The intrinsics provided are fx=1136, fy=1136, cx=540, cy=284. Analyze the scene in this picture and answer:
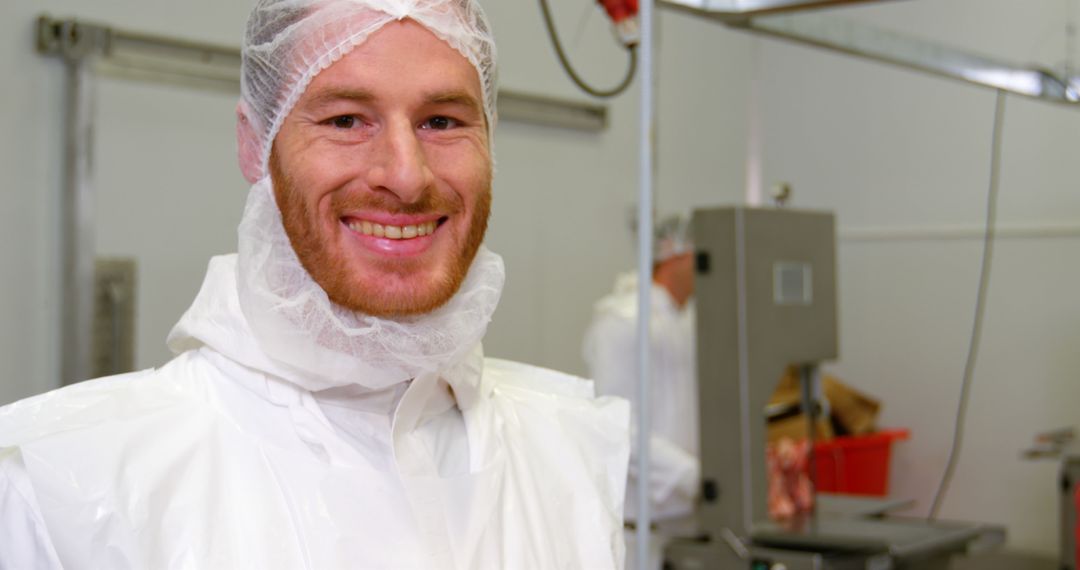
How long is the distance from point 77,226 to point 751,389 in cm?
122

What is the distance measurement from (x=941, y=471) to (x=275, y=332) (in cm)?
288

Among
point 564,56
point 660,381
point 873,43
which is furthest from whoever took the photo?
point 660,381

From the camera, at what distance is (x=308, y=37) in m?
0.91

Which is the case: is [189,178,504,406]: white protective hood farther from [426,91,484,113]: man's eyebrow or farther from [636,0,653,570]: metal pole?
[636,0,653,570]: metal pole

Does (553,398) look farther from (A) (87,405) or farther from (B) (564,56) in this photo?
(B) (564,56)

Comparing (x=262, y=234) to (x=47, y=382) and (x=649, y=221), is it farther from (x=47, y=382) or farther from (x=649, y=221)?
(x=47, y=382)

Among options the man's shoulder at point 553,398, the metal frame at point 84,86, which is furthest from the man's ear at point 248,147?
the metal frame at point 84,86

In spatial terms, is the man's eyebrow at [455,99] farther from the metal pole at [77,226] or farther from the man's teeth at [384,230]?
the metal pole at [77,226]

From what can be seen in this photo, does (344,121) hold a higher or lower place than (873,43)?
lower

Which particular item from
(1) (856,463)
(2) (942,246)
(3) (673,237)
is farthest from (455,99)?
(2) (942,246)

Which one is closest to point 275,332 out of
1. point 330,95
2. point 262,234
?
point 262,234

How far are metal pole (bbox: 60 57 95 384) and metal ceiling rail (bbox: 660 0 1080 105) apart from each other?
1.07 meters

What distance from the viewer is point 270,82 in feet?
3.08

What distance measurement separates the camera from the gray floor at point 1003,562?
3029mm
